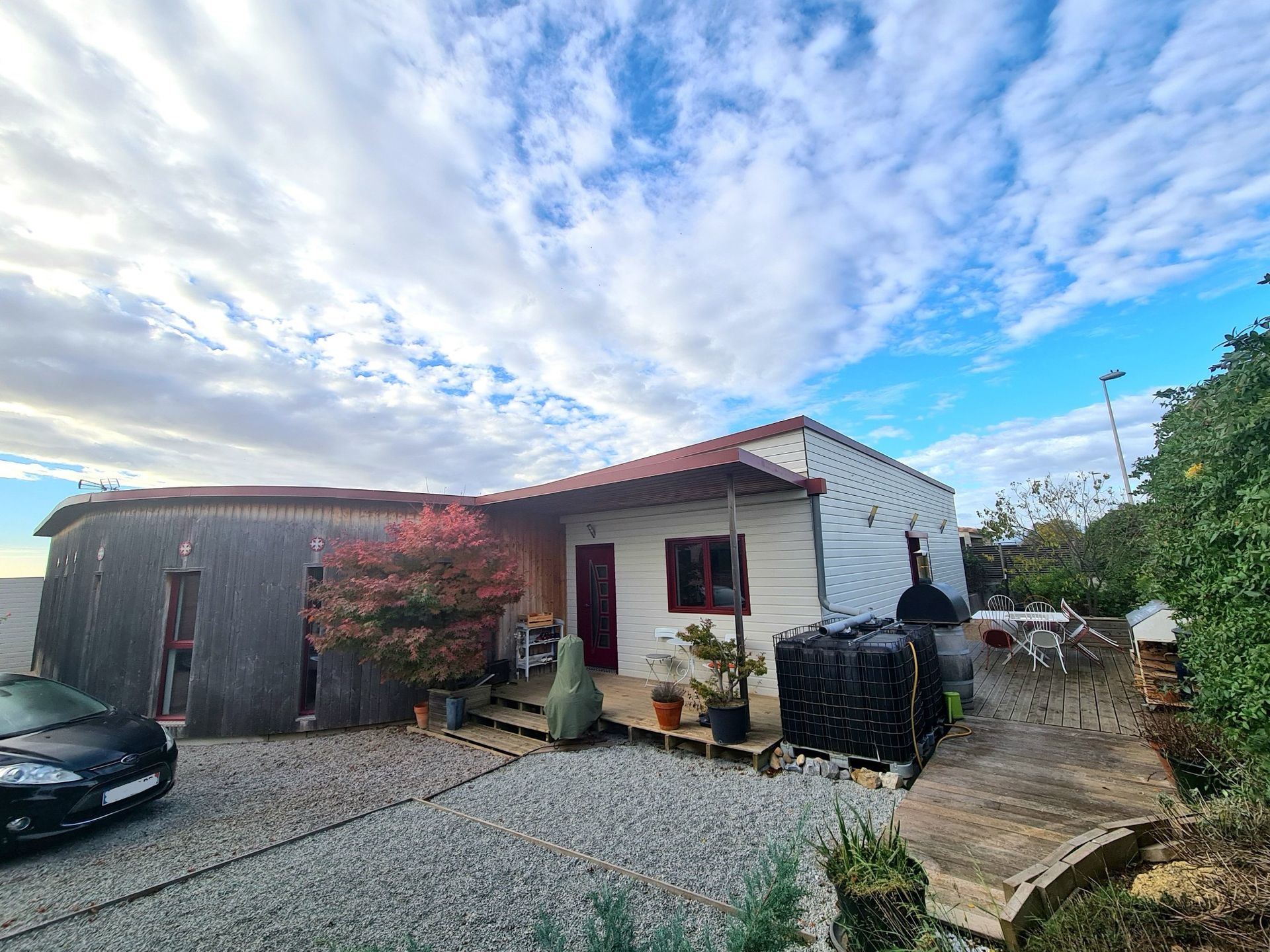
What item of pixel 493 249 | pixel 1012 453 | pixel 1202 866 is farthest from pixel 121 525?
pixel 1012 453

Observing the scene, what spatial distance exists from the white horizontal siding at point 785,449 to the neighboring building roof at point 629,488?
7 centimetres

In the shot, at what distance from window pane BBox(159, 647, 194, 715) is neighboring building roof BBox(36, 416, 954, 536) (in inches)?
90.4

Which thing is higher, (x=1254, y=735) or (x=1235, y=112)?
(x=1235, y=112)

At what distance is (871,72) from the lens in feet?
17.0

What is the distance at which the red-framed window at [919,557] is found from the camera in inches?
392

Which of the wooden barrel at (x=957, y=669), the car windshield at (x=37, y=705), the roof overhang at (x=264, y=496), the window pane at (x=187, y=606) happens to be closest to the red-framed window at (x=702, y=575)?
the wooden barrel at (x=957, y=669)

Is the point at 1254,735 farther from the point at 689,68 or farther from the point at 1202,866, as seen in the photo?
the point at 689,68

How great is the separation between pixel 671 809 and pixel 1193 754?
138 inches

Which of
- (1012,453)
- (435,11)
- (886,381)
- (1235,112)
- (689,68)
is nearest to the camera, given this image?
(1235,112)

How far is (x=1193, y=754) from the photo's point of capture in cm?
310

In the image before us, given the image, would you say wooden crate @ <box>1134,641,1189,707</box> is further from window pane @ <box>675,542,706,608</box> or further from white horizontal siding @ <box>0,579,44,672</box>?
white horizontal siding @ <box>0,579,44,672</box>

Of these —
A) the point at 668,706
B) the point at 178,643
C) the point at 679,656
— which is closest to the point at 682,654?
the point at 679,656

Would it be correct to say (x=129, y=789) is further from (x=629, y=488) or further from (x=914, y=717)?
(x=914, y=717)

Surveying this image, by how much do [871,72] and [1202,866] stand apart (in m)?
6.67
